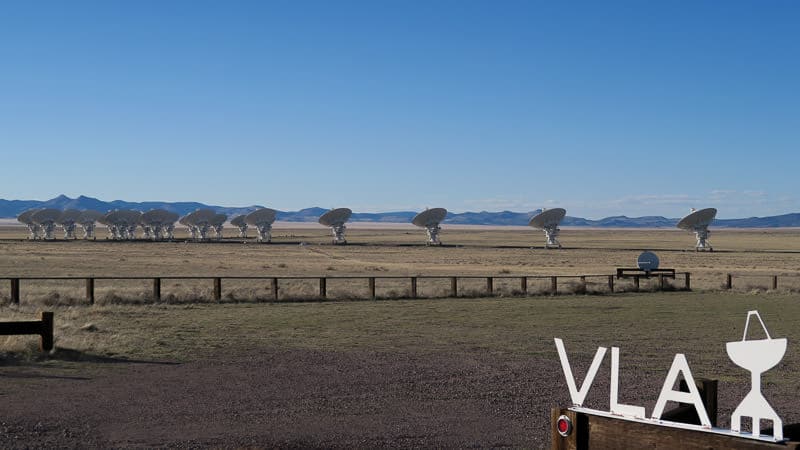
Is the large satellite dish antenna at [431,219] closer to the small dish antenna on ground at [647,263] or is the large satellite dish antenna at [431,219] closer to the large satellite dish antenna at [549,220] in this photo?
the large satellite dish antenna at [549,220]

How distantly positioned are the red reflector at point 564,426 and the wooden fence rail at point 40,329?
12431 mm

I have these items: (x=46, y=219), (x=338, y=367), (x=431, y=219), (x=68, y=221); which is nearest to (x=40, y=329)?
(x=338, y=367)

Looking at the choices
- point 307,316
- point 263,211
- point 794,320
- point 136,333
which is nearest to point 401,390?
point 136,333

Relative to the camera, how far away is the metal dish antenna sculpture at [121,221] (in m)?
116

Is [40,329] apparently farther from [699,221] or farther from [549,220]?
[549,220]

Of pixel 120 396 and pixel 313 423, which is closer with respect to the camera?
pixel 313 423

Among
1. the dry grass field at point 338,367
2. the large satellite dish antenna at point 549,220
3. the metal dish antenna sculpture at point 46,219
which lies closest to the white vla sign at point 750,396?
the dry grass field at point 338,367

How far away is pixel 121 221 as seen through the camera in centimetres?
11562

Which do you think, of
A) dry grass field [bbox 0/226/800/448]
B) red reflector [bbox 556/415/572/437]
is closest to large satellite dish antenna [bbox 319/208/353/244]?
dry grass field [bbox 0/226/800/448]

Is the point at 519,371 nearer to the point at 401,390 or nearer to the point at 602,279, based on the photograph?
the point at 401,390

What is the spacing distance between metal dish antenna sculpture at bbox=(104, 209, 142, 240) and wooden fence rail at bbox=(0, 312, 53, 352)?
337ft

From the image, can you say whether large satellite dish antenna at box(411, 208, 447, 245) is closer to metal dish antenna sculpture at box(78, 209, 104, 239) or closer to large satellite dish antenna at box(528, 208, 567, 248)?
large satellite dish antenna at box(528, 208, 567, 248)

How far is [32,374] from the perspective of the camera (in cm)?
1398

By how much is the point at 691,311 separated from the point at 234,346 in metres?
14.9
